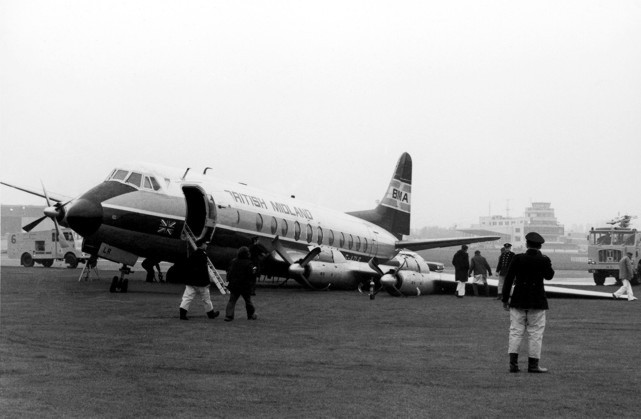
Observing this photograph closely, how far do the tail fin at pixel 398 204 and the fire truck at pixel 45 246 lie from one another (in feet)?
60.1

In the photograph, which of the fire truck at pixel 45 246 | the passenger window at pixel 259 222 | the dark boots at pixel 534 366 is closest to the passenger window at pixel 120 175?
the passenger window at pixel 259 222

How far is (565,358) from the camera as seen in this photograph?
A: 507 inches

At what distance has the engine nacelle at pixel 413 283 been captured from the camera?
2800cm

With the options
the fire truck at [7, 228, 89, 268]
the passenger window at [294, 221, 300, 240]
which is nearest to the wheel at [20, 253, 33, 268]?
the fire truck at [7, 228, 89, 268]

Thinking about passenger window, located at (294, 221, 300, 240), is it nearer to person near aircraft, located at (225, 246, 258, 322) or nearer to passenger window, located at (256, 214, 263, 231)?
passenger window, located at (256, 214, 263, 231)

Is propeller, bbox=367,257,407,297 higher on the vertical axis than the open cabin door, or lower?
lower

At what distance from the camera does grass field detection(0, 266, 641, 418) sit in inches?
348

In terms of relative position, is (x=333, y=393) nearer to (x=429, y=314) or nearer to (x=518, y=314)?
(x=518, y=314)

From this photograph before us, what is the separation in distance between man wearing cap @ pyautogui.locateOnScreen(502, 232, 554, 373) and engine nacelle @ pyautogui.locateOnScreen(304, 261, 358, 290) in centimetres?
1627

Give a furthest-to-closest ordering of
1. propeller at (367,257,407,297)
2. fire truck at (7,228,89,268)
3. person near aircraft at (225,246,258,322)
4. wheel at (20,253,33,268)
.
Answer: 1. wheel at (20,253,33,268)
2. fire truck at (7,228,89,268)
3. propeller at (367,257,407,297)
4. person near aircraft at (225,246,258,322)

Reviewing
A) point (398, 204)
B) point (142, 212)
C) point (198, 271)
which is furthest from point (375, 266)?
point (398, 204)

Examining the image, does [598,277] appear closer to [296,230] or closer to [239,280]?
[296,230]

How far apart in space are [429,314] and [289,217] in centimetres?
1144

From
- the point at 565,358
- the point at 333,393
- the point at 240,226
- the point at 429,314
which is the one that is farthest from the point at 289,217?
the point at 333,393
